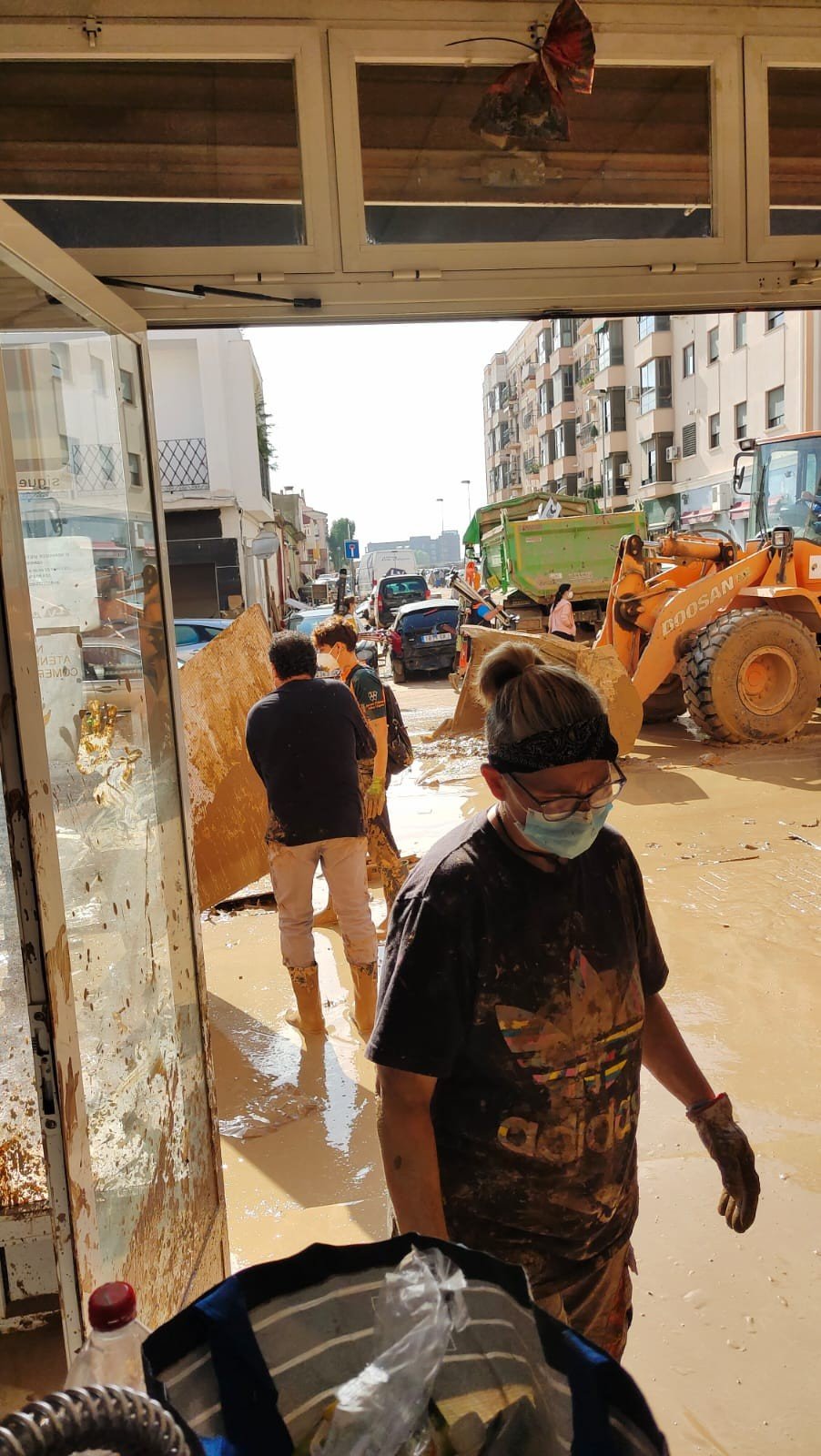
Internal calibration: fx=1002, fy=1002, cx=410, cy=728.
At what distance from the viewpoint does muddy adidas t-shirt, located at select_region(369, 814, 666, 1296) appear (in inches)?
67.4

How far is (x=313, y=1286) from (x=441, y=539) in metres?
173

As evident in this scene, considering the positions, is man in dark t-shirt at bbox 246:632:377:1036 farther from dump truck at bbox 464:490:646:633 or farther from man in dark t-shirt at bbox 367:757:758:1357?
dump truck at bbox 464:490:646:633

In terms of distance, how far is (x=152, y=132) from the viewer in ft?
7.23

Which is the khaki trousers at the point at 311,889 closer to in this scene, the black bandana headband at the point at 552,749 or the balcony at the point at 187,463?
the black bandana headband at the point at 552,749

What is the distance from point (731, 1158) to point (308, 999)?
2.96m

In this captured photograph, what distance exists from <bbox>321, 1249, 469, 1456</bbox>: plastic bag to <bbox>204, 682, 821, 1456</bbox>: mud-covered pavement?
163cm

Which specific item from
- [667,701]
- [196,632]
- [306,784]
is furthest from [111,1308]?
[196,632]

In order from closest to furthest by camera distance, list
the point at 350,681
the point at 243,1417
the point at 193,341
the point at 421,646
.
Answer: the point at 243,1417
the point at 350,681
the point at 421,646
the point at 193,341

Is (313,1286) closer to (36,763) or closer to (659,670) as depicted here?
(36,763)

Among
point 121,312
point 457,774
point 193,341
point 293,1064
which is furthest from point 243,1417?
point 193,341

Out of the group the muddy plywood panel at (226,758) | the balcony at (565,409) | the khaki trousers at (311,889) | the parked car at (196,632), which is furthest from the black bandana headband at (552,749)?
the balcony at (565,409)

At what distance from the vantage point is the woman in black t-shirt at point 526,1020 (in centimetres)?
171

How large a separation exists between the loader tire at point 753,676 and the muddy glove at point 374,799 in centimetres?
527

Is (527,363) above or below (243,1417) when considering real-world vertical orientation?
above
